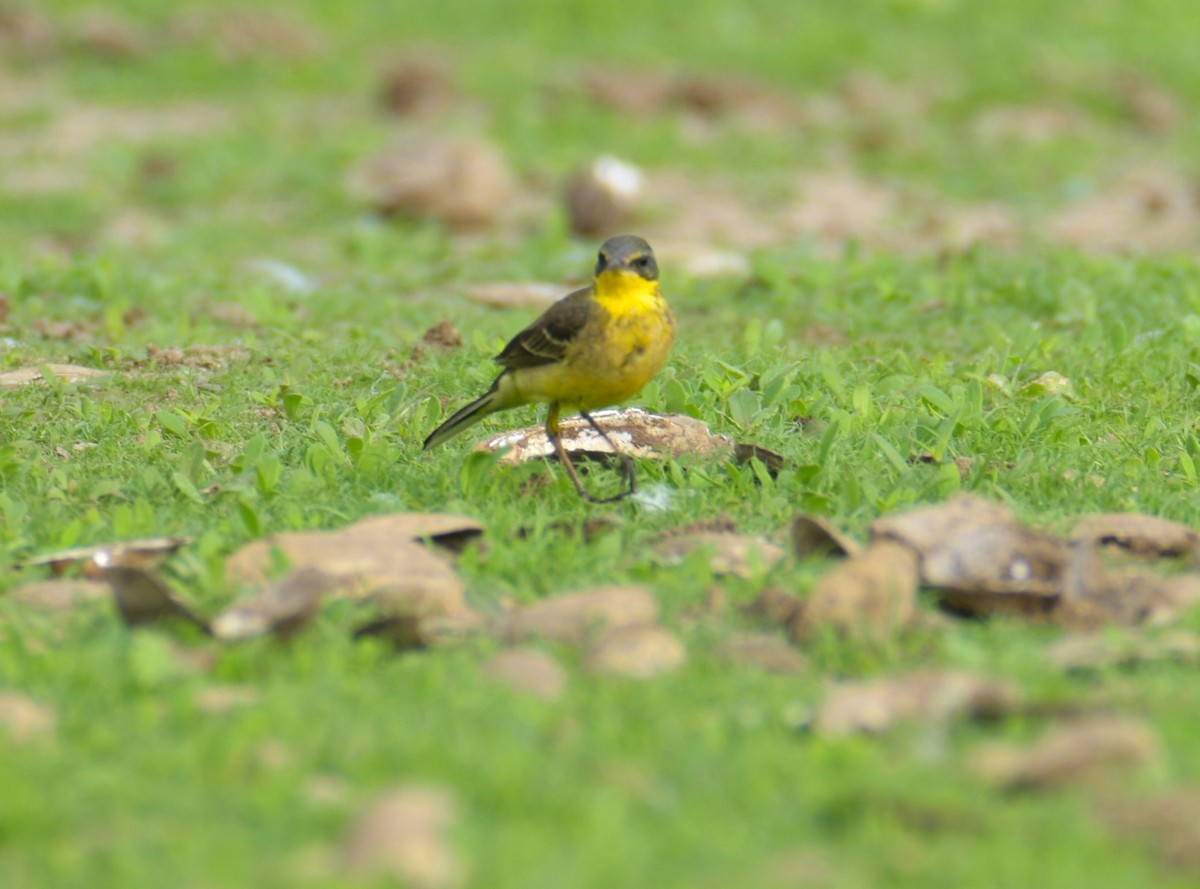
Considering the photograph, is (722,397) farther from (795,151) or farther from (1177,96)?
(1177,96)

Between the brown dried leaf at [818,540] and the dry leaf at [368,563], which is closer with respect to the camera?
the dry leaf at [368,563]

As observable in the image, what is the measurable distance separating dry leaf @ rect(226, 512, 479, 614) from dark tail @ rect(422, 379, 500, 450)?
1.09m

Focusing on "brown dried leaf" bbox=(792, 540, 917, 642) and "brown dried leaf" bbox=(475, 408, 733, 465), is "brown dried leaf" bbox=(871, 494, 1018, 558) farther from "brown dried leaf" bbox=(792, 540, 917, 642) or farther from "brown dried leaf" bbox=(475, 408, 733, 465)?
"brown dried leaf" bbox=(475, 408, 733, 465)

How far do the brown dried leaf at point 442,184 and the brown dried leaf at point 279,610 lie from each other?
7587mm

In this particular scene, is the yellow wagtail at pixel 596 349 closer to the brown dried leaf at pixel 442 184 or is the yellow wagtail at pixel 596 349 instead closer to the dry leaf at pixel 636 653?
the dry leaf at pixel 636 653

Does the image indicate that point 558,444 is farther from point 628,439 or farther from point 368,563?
point 368,563

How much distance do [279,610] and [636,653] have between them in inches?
35.7

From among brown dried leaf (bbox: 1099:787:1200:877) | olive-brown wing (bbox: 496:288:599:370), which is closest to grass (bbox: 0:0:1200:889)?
brown dried leaf (bbox: 1099:787:1200:877)

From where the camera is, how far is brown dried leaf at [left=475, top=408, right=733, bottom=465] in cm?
613

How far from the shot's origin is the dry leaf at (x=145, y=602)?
4488mm

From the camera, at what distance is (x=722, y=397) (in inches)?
267

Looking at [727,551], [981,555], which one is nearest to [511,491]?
[727,551]

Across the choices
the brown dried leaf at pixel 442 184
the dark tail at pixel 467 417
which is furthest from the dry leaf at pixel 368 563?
the brown dried leaf at pixel 442 184

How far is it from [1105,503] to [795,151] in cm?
926
